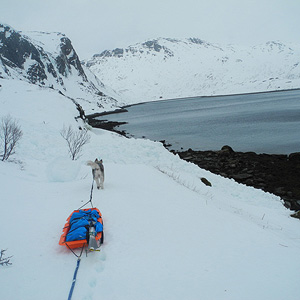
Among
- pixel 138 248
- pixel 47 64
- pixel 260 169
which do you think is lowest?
pixel 260 169

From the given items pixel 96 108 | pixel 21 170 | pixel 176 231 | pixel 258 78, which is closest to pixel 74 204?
pixel 176 231

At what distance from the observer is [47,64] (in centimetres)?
11788

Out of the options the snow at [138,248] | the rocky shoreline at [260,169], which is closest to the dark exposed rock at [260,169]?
the rocky shoreline at [260,169]

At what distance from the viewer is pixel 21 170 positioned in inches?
355

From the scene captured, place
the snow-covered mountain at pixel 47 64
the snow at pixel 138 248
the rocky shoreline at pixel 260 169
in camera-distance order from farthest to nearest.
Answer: the snow-covered mountain at pixel 47 64 < the rocky shoreline at pixel 260 169 < the snow at pixel 138 248

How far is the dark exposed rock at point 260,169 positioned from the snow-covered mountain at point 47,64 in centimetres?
8538

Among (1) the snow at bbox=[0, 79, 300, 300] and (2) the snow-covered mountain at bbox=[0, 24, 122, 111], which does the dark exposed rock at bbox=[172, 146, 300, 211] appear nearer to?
(1) the snow at bbox=[0, 79, 300, 300]

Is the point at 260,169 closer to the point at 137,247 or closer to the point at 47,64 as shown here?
the point at 137,247

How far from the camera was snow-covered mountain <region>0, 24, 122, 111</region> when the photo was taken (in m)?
101

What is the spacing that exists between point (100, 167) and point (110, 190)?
0.85m

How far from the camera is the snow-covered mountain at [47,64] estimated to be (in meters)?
101

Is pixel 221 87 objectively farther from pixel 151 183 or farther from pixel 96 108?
pixel 151 183

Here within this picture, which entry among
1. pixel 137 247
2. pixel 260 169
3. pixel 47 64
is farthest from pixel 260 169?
pixel 47 64

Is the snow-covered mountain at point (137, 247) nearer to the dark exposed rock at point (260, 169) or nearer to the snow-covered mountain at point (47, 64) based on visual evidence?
the dark exposed rock at point (260, 169)
